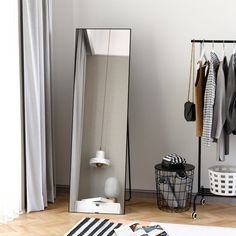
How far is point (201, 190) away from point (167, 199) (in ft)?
1.02

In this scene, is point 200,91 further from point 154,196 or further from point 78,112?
point 154,196

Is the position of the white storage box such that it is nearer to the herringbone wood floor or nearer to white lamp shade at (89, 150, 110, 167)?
the herringbone wood floor

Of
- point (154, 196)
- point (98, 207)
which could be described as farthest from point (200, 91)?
point (98, 207)

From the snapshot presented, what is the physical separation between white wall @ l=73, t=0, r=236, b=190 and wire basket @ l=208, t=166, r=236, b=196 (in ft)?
1.23

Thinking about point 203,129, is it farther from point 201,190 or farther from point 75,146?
point 75,146

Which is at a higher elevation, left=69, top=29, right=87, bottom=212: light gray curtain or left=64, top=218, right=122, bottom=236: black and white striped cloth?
left=69, top=29, right=87, bottom=212: light gray curtain

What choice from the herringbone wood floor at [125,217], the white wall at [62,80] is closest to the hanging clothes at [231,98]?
the herringbone wood floor at [125,217]

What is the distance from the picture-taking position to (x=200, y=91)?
418cm

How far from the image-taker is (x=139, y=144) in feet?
15.6

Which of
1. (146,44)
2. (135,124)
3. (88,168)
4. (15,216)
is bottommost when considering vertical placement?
(15,216)

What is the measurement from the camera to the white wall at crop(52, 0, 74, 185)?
480 cm

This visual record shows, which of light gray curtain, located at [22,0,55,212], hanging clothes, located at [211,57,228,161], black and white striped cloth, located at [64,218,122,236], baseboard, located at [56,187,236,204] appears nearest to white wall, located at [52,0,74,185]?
baseboard, located at [56,187,236,204]

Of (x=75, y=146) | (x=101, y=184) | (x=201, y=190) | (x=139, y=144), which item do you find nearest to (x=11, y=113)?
(x=75, y=146)

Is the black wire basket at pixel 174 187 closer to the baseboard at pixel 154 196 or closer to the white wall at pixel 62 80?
the baseboard at pixel 154 196
